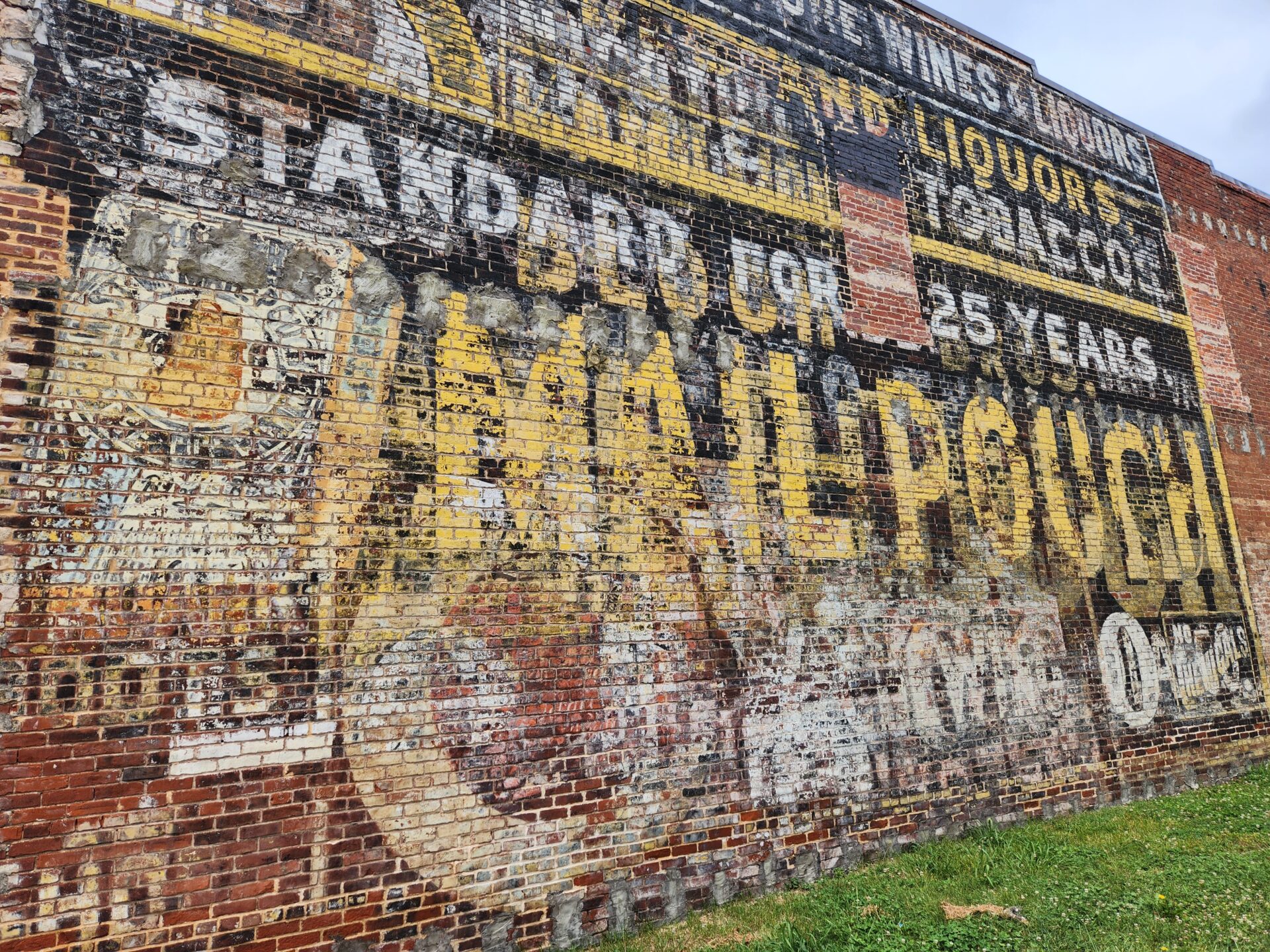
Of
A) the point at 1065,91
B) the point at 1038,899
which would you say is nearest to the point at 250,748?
the point at 1038,899

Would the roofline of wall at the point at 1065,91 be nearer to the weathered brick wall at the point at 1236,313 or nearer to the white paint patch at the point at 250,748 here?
the weathered brick wall at the point at 1236,313

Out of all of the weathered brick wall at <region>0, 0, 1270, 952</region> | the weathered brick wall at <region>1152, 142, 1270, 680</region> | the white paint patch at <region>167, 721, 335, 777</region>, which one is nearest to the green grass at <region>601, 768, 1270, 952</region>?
the weathered brick wall at <region>0, 0, 1270, 952</region>

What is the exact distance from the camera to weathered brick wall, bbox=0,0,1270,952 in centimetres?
365

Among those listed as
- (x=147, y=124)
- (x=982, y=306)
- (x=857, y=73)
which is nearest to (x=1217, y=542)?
(x=982, y=306)

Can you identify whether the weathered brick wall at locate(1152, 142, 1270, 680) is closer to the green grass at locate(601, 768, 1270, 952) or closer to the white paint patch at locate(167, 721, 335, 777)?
the green grass at locate(601, 768, 1270, 952)

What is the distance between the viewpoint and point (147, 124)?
159 inches

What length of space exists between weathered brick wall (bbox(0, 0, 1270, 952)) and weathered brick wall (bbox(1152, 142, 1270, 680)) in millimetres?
2346

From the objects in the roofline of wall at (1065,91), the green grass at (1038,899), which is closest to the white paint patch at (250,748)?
the green grass at (1038,899)

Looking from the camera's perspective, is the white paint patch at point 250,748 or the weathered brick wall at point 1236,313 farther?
the weathered brick wall at point 1236,313

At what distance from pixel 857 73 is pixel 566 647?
602 centimetres

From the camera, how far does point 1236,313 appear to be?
10133 millimetres

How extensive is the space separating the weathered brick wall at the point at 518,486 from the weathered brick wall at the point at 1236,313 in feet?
7.70

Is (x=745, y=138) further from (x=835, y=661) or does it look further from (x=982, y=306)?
(x=835, y=661)

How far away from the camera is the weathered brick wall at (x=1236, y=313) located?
9.33 m
